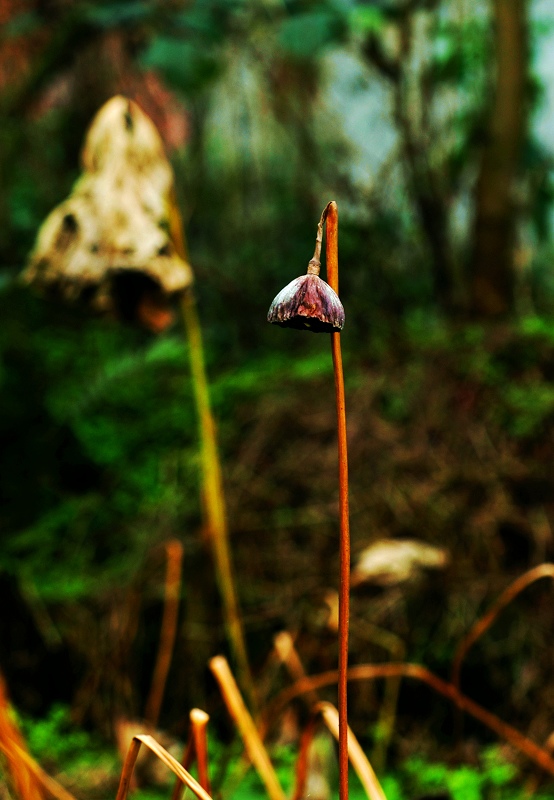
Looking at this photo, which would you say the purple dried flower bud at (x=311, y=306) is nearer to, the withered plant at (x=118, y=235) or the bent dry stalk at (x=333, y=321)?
the bent dry stalk at (x=333, y=321)

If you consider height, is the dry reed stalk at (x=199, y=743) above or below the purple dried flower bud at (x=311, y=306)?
below

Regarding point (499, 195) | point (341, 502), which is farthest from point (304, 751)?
point (499, 195)

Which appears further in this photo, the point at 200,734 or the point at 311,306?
the point at 200,734

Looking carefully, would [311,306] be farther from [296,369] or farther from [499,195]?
[499,195]

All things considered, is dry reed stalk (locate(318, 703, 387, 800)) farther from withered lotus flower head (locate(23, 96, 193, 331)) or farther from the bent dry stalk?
withered lotus flower head (locate(23, 96, 193, 331))

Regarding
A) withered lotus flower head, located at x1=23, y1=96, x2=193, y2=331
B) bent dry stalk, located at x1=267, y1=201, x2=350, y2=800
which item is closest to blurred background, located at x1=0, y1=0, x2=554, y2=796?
withered lotus flower head, located at x1=23, y1=96, x2=193, y2=331

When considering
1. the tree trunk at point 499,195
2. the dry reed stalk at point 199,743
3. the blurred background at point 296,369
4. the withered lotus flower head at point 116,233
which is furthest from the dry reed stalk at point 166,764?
the tree trunk at point 499,195

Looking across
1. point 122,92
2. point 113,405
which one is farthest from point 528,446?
point 122,92

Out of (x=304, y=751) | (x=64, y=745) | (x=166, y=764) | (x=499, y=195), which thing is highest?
(x=499, y=195)
